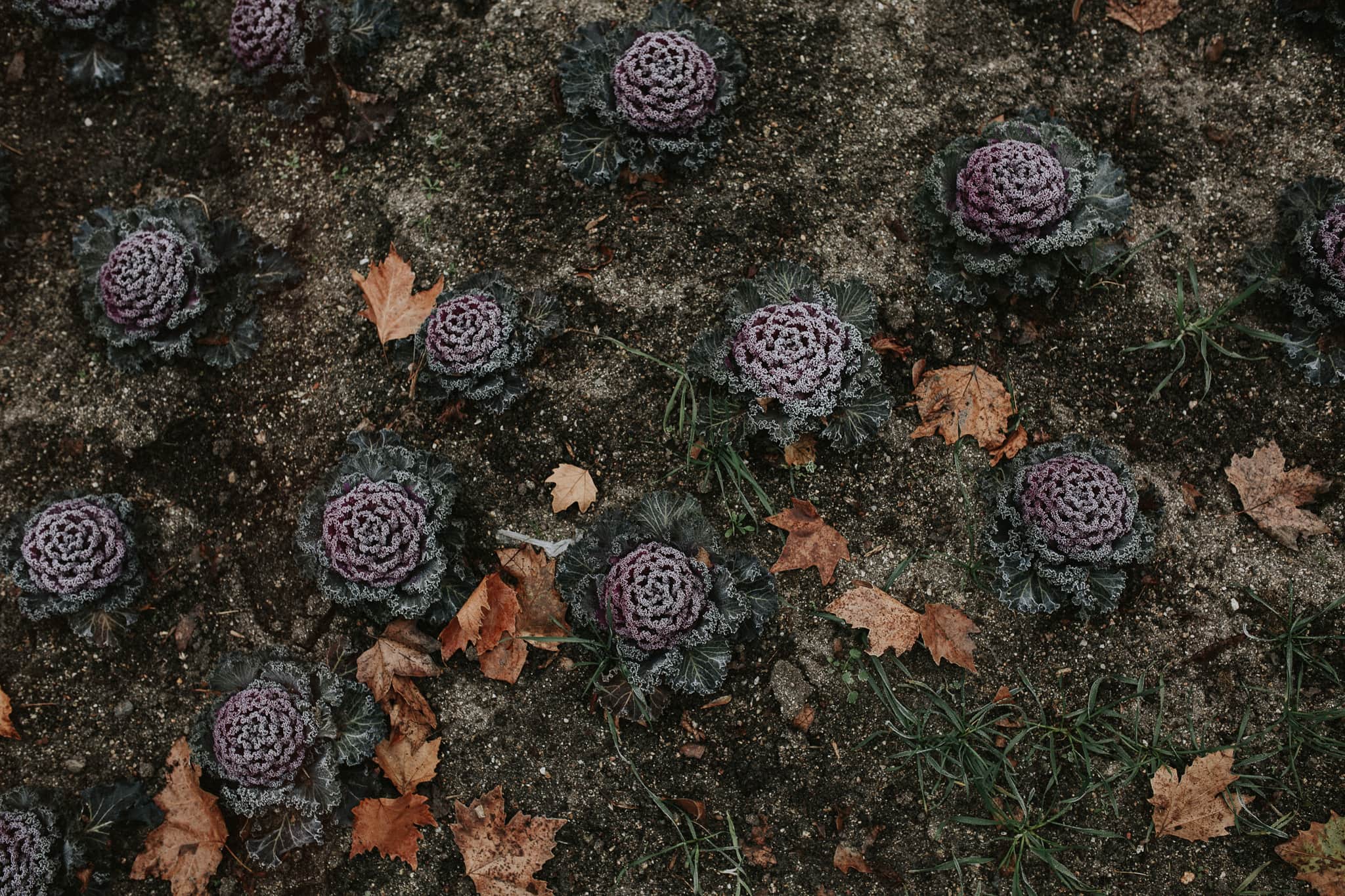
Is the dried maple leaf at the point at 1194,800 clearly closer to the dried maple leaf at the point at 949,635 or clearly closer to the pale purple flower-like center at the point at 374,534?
the dried maple leaf at the point at 949,635

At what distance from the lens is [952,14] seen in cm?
447

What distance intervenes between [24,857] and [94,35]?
12.9 feet

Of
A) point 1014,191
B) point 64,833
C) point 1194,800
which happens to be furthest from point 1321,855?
point 64,833

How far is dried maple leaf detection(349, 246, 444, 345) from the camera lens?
13.5 feet

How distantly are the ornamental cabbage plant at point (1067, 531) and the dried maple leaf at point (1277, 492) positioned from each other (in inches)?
21.1

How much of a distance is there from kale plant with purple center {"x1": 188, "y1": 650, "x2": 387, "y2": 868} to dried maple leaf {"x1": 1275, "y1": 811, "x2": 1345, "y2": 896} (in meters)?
3.89

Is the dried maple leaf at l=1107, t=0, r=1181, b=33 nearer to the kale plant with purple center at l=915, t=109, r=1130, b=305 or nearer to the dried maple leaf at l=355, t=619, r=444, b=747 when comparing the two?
the kale plant with purple center at l=915, t=109, r=1130, b=305

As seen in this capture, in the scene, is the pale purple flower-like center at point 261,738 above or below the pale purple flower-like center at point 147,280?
below

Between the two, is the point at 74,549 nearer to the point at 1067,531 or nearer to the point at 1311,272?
the point at 1067,531

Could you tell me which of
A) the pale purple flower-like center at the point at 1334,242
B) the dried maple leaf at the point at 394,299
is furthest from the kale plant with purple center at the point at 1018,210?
the dried maple leaf at the point at 394,299

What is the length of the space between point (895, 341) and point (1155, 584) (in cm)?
159

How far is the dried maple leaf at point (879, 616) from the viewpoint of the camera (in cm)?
388

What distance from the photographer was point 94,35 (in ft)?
15.0

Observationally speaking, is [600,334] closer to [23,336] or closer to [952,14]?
[952,14]
